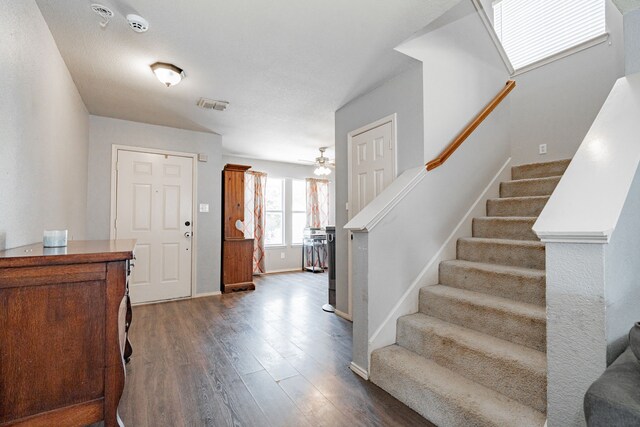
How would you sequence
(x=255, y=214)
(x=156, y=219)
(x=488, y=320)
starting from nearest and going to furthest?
1. (x=488, y=320)
2. (x=156, y=219)
3. (x=255, y=214)

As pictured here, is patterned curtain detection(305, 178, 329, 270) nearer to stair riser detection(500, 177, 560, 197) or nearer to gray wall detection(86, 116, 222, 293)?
gray wall detection(86, 116, 222, 293)

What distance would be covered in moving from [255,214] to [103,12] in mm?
4630

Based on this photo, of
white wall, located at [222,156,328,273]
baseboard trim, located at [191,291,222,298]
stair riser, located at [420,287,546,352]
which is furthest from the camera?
white wall, located at [222,156,328,273]

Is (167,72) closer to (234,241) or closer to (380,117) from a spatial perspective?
(380,117)

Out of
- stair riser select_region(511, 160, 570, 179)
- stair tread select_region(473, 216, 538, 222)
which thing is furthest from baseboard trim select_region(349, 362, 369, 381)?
stair riser select_region(511, 160, 570, 179)

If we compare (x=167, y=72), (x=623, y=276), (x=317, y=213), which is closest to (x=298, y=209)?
(x=317, y=213)

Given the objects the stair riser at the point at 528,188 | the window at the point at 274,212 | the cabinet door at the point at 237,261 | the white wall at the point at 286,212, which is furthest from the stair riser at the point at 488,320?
the window at the point at 274,212

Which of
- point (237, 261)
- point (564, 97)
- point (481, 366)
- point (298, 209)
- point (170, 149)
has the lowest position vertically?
point (481, 366)

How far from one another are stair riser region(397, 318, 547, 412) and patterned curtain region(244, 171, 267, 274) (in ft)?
15.1

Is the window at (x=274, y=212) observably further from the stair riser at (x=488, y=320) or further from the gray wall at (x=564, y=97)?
the stair riser at (x=488, y=320)

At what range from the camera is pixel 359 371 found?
2139 mm

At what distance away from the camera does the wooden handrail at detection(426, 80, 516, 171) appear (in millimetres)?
2525

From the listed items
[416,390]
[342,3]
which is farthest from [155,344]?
[342,3]

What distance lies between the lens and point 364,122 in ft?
10.7
